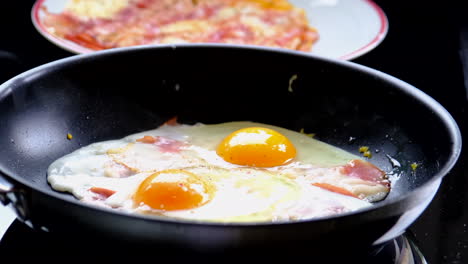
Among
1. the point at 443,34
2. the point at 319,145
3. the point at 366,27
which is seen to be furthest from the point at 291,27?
the point at 319,145

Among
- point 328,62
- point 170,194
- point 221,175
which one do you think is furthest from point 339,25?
point 170,194

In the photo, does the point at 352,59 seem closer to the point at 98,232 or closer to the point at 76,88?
the point at 76,88

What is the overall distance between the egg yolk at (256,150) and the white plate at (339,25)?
771mm

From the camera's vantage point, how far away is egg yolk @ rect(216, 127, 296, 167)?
159 centimetres

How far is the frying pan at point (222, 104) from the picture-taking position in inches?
58.9

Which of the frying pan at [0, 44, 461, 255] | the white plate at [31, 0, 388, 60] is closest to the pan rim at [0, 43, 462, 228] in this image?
the frying pan at [0, 44, 461, 255]

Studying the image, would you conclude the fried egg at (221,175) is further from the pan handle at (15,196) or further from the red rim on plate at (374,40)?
the red rim on plate at (374,40)

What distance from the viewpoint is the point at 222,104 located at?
183 centimetres

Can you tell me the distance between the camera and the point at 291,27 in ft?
8.63

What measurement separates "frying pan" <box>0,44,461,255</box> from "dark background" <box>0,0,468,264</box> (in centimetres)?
13

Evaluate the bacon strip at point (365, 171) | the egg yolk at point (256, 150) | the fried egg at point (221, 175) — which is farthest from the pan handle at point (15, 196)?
the bacon strip at point (365, 171)

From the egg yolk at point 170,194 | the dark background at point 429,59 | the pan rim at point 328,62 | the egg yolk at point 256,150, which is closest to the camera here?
the pan rim at point 328,62

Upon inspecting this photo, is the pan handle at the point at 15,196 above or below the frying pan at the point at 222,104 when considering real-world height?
above

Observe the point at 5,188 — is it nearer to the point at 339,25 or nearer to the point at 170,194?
the point at 170,194
